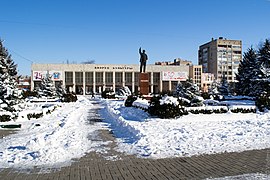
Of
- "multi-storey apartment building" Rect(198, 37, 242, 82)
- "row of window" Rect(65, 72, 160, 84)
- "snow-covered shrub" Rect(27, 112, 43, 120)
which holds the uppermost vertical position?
"multi-storey apartment building" Rect(198, 37, 242, 82)

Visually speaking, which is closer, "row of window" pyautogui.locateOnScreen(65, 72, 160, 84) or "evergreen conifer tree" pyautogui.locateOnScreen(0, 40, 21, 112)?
"evergreen conifer tree" pyautogui.locateOnScreen(0, 40, 21, 112)

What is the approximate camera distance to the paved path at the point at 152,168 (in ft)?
18.3

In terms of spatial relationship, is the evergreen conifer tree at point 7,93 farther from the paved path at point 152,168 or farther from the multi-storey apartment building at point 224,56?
the multi-storey apartment building at point 224,56

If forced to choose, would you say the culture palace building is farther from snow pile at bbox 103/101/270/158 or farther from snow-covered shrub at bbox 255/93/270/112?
snow pile at bbox 103/101/270/158

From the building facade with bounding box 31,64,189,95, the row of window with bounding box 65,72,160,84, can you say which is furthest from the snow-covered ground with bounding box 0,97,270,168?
the row of window with bounding box 65,72,160,84

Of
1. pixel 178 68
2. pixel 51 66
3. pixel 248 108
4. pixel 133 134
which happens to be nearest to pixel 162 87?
pixel 178 68

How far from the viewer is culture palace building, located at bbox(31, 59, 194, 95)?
296 ft

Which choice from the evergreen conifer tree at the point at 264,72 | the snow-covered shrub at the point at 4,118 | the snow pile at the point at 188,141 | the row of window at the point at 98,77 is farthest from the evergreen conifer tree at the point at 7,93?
the row of window at the point at 98,77

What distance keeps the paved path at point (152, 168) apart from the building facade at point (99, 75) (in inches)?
3264

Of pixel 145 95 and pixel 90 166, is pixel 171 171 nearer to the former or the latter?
pixel 90 166

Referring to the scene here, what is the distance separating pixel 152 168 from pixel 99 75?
89.2 m

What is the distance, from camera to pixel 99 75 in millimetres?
94125

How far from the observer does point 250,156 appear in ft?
23.0

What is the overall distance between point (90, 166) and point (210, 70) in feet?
421
